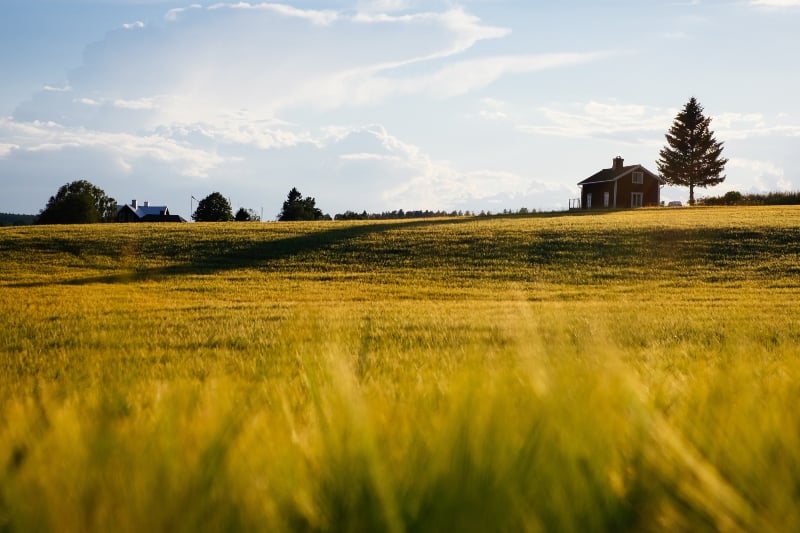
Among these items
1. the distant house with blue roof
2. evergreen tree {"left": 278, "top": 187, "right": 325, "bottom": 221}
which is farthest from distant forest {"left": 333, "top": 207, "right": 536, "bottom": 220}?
the distant house with blue roof

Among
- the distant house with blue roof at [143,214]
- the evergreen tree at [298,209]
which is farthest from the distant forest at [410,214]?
the distant house with blue roof at [143,214]

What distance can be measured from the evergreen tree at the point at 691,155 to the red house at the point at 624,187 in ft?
28.3

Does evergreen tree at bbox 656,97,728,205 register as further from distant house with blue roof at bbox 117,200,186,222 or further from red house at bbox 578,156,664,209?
distant house with blue roof at bbox 117,200,186,222

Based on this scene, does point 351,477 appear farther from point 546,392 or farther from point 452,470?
point 546,392

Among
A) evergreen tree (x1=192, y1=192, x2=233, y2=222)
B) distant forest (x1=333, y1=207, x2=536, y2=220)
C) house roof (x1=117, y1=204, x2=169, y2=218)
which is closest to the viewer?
distant forest (x1=333, y1=207, x2=536, y2=220)

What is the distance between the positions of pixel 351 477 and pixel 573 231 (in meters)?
38.7

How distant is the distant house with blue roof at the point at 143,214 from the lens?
120000mm

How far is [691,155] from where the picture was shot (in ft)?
301

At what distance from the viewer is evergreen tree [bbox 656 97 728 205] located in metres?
91.1

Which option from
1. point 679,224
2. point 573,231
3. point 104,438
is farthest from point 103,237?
point 104,438

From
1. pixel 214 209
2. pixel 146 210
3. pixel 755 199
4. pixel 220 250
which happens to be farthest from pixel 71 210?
pixel 755 199

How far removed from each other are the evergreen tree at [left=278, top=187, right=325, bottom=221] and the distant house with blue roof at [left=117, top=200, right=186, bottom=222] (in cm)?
3085

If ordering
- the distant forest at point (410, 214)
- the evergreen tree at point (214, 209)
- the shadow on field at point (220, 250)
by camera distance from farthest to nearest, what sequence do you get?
1. the evergreen tree at point (214, 209)
2. the distant forest at point (410, 214)
3. the shadow on field at point (220, 250)

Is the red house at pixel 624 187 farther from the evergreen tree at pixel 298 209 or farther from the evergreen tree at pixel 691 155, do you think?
the evergreen tree at pixel 298 209
